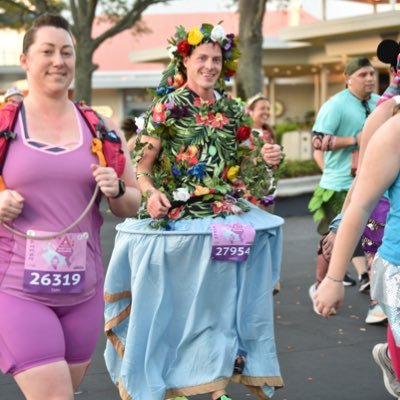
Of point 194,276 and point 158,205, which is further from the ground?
point 158,205

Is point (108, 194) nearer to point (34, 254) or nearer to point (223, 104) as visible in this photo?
point (34, 254)

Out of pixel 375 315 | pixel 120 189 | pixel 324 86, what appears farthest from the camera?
pixel 324 86

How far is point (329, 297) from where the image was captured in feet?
11.9

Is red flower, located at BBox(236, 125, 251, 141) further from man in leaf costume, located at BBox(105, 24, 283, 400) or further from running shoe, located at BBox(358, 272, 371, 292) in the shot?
running shoe, located at BBox(358, 272, 371, 292)

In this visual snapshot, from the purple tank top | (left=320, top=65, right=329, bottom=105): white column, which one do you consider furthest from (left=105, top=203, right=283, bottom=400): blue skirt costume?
(left=320, top=65, right=329, bottom=105): white column

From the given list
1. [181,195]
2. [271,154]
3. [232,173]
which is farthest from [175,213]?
[271,154]

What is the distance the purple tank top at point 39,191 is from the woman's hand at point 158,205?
4.92 ft

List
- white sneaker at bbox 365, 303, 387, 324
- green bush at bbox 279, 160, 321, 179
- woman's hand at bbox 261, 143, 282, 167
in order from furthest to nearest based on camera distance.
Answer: green bush at bbox 279, 160, 321, 179
white sneaker at bbox 365, 303, 387, 324
woman's hand at bbox 261, 143, 282, 167

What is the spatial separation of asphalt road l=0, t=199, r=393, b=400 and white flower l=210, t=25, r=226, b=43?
82.9 inches

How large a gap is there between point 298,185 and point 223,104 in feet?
37.2

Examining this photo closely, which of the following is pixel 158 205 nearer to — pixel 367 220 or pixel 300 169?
pixel 367 220

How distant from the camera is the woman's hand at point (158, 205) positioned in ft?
17.5

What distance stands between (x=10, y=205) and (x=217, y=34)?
242 cm

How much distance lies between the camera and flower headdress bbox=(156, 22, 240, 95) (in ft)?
18.7
